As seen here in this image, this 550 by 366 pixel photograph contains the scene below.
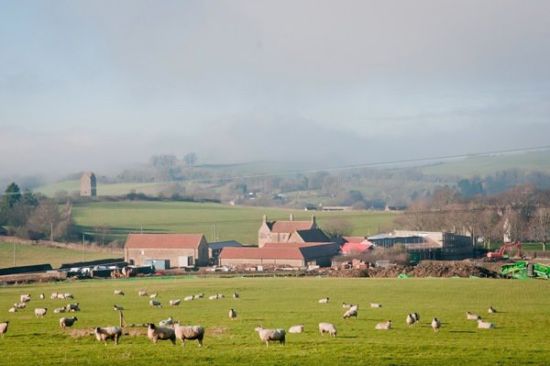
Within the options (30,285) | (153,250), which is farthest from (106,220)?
(30,285)

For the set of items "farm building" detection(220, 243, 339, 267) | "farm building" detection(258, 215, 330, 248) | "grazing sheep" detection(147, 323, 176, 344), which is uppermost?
"farm building" detection(258, 215, 330, 248)

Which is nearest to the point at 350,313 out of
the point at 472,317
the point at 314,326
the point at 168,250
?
the point at 314,326

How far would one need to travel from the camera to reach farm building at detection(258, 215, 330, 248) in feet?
392

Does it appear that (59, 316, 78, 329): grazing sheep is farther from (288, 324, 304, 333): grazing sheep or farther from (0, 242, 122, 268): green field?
(0, 242, 122, 268): green field

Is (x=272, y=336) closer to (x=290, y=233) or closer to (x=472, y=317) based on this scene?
(x=472, y=317)

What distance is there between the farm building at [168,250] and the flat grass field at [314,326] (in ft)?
155

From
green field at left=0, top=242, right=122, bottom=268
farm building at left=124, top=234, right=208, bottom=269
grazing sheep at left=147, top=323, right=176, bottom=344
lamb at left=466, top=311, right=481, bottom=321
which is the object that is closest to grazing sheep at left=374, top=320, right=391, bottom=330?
lamb at left=466, top=311, right=481, bottom=321

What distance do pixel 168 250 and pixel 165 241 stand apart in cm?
207

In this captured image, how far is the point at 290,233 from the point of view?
12212 centimetres

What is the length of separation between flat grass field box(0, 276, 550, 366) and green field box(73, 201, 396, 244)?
262ft

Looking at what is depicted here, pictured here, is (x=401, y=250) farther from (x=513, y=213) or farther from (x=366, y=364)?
(x=366, y=364)

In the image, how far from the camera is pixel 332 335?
99.7 feet

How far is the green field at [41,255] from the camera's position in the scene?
348 feet

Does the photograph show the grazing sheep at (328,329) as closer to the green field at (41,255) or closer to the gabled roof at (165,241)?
the green field at (41,255)
